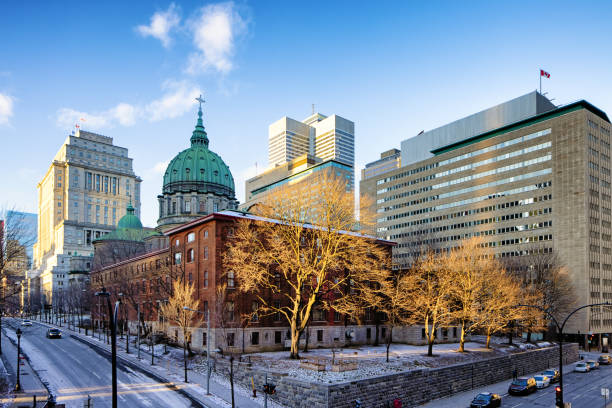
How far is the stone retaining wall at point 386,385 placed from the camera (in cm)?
3547

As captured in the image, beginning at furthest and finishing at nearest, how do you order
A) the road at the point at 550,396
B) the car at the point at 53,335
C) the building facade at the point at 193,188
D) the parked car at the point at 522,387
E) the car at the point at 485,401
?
the building facade at the point at 193,188, the car at the point at 53,335, the parked car at the point at 522,387, the road at the point at 550,396, the car at the point at 485,401

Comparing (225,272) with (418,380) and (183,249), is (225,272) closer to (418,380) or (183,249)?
(183,249)

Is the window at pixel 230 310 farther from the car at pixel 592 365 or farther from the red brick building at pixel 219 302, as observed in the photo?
the car at pixel 592 365

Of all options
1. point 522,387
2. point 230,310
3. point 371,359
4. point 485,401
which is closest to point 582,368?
point 522,387

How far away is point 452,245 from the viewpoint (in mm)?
130500

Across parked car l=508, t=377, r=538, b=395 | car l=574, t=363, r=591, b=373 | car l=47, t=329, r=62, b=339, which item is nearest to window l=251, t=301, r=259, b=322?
parked car l=508, t=377, r=538, b=395

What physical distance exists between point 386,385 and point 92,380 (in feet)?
86.1

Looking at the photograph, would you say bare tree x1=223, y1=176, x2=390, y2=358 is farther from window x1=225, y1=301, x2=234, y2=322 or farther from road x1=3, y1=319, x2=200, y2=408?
A: road x1=3, y1=319, x2=200, y2=408

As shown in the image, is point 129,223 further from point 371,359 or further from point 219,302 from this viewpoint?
point 371,359

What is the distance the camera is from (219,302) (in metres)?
50.7

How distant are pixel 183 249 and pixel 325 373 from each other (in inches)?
1217

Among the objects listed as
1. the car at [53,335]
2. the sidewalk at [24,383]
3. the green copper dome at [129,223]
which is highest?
the green copper dome at [129,223]

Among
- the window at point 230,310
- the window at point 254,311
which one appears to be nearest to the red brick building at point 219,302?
the window at point 230,310

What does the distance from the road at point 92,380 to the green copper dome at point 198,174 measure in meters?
64.3
